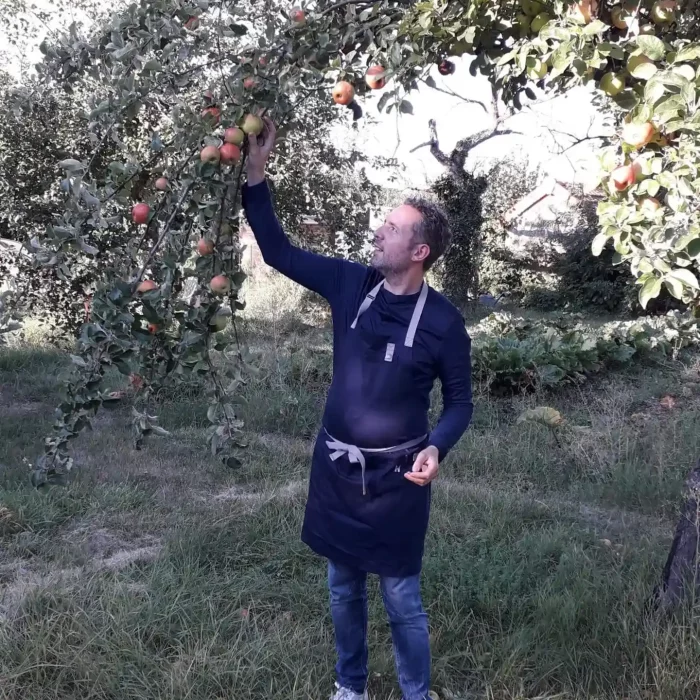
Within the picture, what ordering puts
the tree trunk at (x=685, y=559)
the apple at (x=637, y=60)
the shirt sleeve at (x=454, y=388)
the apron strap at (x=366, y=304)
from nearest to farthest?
1. the apple at (x=637, y=60)
2. the shirt sleeve at (x=454, y=388)
3. the apron strap at (x=366, y=304)
4. the tree trunk at (x=685, y=559)

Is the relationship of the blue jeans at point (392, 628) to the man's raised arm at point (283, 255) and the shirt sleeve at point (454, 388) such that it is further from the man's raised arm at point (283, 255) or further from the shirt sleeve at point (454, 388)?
the man's raised arm at point (283, 255)

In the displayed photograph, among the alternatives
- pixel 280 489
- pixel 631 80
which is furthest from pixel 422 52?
pixel 280 489

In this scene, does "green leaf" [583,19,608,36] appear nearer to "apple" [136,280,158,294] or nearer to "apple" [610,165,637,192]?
"apple" [610,165,637,192]

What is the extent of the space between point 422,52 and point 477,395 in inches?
165

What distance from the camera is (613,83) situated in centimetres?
190

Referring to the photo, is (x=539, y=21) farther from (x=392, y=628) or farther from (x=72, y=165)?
(x=392, y=628)

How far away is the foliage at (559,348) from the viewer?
20.2ft

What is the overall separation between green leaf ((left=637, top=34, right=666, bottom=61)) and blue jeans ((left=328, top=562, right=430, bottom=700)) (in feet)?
5.00

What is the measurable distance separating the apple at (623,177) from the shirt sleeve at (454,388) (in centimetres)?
55

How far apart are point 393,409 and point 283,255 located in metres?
0.59

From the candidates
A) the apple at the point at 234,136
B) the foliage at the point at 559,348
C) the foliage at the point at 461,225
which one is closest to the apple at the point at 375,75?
the apple at the point at 234,136

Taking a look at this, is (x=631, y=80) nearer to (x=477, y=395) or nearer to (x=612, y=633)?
(x=612, y=633)

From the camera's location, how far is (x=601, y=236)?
65.1 inches

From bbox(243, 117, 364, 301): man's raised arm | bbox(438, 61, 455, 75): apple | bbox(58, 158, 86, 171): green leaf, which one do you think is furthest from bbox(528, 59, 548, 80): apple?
bbox(58, 158, 86, 171): green leaf
